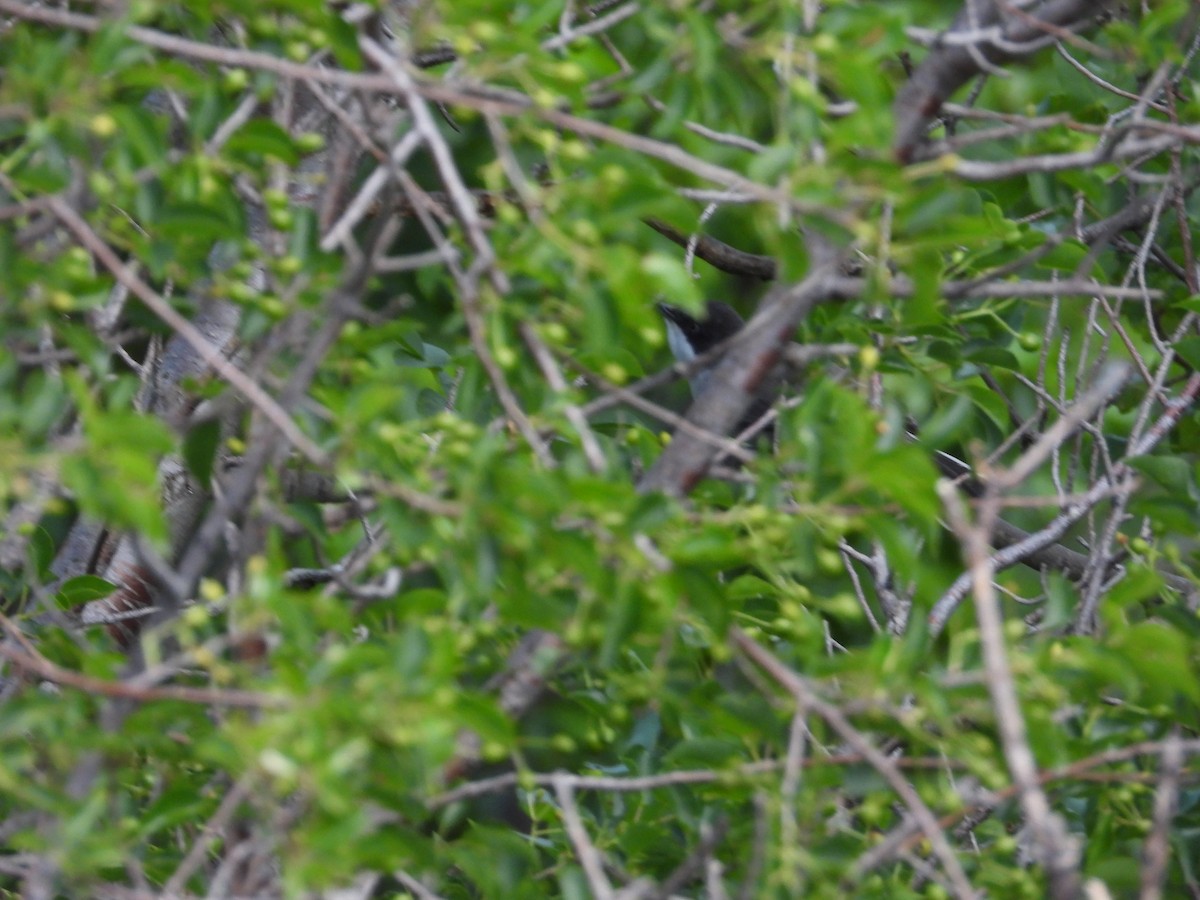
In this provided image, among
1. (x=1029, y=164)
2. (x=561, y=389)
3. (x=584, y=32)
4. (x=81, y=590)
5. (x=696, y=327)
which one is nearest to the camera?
(x=561, y=389)

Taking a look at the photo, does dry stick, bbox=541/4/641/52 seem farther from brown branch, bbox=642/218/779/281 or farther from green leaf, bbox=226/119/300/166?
brown branch, bbox=642/218/779/281

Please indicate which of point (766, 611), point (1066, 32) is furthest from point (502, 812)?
point (1066, 32)

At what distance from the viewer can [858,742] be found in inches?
74.1

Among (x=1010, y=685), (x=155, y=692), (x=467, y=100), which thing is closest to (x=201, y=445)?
(x=155, y=692)

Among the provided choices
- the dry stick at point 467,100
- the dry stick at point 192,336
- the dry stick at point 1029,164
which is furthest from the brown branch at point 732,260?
the dry stick at point 192,336

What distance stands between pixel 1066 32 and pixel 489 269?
3.31 feet

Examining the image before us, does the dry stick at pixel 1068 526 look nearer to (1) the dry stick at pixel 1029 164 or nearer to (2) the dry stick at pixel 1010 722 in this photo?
(1) the dry stick at pixel 1029 164

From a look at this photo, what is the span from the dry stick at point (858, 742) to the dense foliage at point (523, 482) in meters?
0.01

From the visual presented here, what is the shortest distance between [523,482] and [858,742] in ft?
1.75

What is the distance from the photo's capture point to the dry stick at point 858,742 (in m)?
1.70

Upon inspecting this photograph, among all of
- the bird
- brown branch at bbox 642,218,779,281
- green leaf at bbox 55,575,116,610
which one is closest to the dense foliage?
green leaf at bbox 55,575,116,610

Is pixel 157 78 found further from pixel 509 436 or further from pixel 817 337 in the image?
pixel 817 337

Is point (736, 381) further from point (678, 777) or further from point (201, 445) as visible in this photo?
point (201, 445)

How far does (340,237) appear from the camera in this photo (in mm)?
2152
